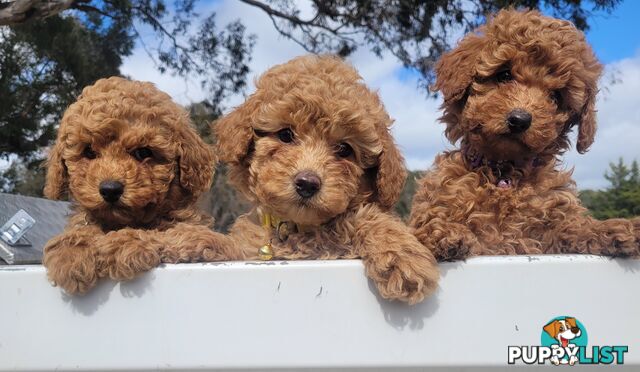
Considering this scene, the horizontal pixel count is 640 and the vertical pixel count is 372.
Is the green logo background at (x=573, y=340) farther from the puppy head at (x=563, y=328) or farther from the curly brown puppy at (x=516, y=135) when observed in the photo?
the curly brown puppy at (x=516, y=135)

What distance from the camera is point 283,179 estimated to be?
279 cm

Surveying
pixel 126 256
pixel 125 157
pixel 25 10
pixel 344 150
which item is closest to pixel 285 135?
pixel 344 150

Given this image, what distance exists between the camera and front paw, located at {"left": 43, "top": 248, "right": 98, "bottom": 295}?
7.29 feet

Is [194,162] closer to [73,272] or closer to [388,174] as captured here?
[388,174]

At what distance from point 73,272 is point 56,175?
140cm

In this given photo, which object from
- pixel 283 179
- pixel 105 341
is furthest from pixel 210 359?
pixel 283 179

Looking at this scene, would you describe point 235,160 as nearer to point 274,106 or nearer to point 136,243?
point 274,106

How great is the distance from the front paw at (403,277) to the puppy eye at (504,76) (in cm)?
124

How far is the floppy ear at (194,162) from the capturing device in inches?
137

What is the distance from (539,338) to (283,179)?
4.12ft

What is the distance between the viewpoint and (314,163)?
2.81 meters

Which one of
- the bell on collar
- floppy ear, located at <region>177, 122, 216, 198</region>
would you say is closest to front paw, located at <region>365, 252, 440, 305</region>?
the bell on collar

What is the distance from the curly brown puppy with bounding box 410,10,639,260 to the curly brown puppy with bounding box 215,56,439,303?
10.6 inches

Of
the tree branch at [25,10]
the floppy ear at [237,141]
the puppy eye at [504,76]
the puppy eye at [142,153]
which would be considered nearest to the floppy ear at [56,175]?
the puppy eye at [142,153]
